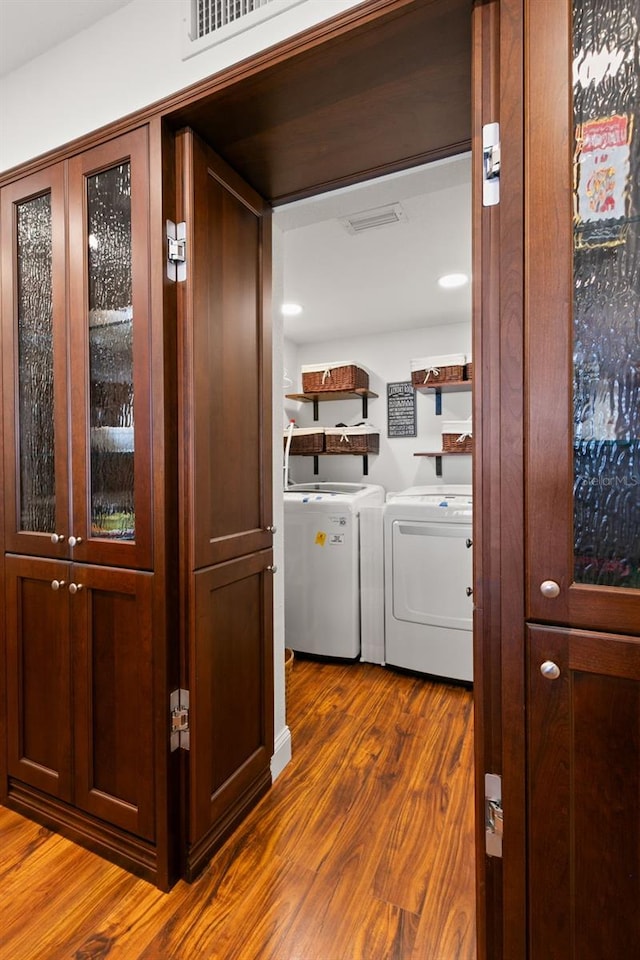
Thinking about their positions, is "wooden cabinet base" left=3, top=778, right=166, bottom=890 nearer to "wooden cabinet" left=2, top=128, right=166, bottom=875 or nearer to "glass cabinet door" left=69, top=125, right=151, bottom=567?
"wooden cabinet" left=2, top=128, right=166, bottom=875

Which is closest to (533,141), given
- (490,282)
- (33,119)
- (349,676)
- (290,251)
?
(490,282)

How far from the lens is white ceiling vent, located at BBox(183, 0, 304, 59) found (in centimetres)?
115

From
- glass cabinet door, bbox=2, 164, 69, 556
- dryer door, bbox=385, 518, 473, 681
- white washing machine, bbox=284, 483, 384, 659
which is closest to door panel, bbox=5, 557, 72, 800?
glass cabinet door, bbox=2, 164, 69, 556

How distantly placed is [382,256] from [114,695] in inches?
95.0

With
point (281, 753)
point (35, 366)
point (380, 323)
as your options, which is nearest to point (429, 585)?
point (281, 753)

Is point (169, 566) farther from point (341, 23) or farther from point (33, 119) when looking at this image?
point (33, 119)

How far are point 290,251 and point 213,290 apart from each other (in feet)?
4.23

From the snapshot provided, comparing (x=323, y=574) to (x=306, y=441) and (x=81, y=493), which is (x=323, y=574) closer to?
(x=306, y=441)

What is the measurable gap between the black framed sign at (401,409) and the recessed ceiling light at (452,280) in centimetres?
93

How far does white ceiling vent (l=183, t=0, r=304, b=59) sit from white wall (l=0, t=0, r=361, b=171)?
2 cm

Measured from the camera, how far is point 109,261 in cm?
147

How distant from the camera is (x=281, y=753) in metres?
1.95

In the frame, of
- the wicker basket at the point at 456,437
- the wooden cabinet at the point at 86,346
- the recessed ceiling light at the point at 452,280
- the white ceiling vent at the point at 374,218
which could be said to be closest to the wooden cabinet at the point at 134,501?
the wooden cabinet at the point at 86,346

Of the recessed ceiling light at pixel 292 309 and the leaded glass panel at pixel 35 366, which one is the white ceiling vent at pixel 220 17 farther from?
the recessed ceiling light at pixel 292 309
